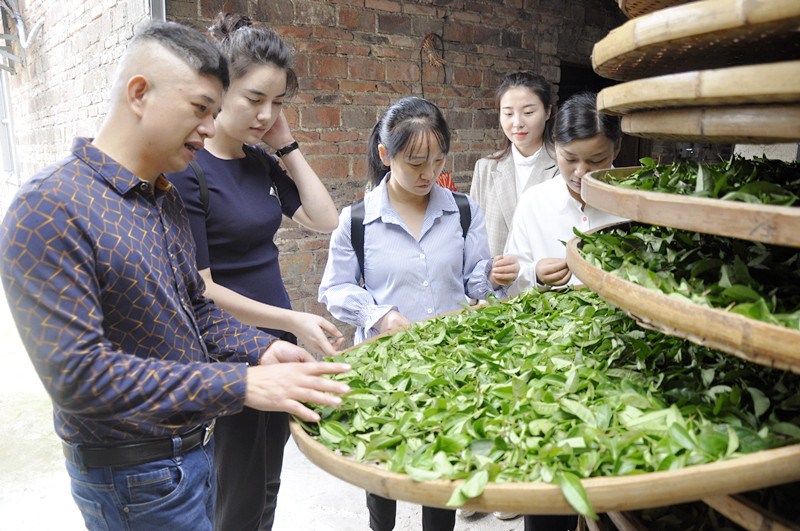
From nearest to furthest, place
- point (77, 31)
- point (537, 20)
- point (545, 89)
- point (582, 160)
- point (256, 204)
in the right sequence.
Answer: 1. point (256, 204)
2. point (582, 160)
3. point (545, 89)
4. point (77, 31)
5. point (537, 20)

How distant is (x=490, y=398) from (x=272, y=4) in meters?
3.16

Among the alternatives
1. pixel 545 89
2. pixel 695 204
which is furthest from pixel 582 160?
pixel 695 204

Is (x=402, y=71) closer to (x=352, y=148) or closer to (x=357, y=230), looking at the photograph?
(x=352, y=148)

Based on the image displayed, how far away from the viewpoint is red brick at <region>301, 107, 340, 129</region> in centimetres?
389

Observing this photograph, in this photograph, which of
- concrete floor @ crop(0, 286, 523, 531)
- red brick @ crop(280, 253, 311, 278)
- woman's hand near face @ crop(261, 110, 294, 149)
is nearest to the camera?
woman's hand near face @ crop(261, 110, 294, 149)

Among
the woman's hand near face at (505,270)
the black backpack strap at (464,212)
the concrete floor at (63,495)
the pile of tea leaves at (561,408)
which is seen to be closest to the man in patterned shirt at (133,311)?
the pile of tea leaves at (561,408)

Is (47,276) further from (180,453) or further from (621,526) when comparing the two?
(621,526)

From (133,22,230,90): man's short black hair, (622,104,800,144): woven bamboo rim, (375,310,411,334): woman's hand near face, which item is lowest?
(375,310,411,334): woman's hand near face

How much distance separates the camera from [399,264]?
2.36m

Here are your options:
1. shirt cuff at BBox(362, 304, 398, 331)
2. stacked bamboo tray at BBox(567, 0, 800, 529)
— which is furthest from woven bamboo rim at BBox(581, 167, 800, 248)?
shirt cuff at BBox(362, 304, 398, 331)

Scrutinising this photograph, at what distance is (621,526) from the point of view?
44.7 inches

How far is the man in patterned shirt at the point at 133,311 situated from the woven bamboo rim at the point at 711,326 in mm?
612

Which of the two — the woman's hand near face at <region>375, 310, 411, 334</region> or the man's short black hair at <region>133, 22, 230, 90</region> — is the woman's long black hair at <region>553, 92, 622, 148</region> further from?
the man's short black hair at <region>133, 22, 230, 90</region>

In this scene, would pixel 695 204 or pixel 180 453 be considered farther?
pixel 180 453
